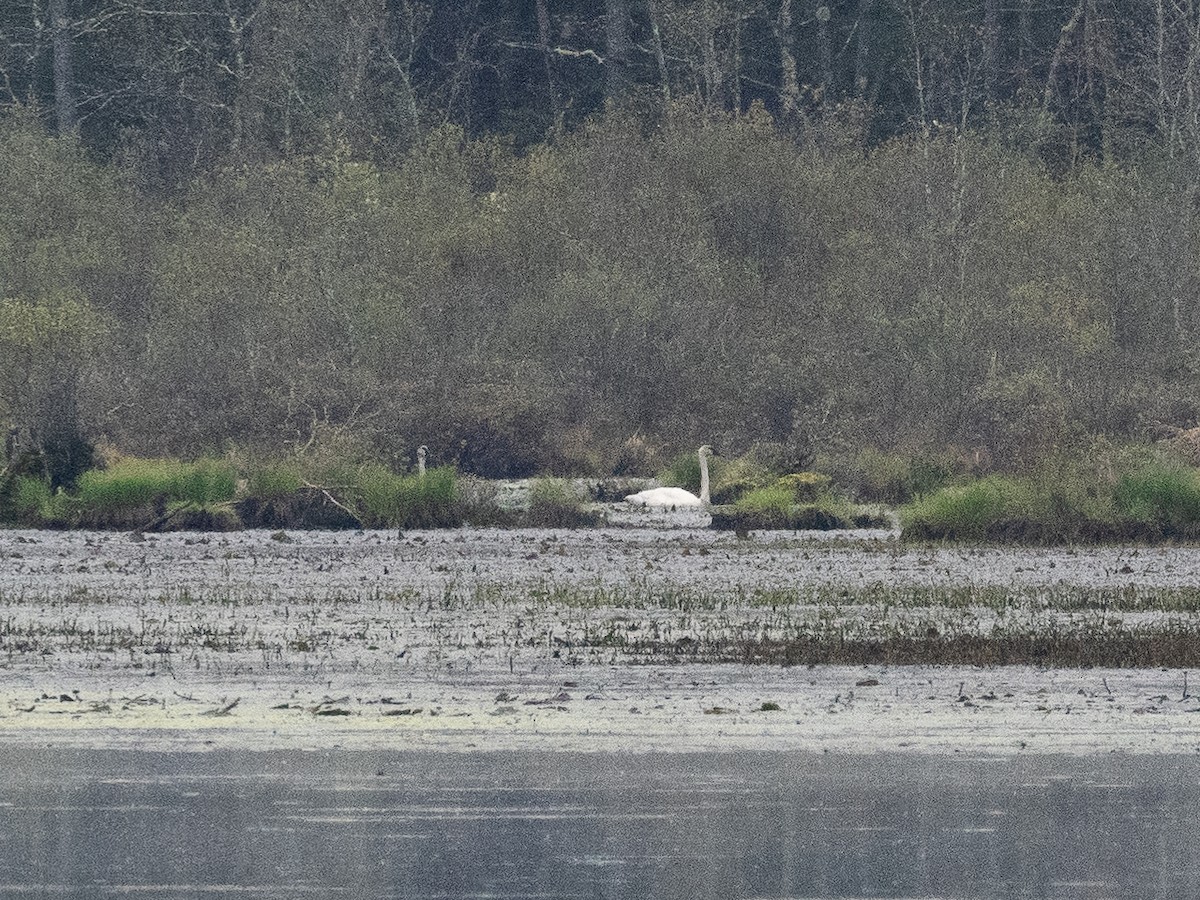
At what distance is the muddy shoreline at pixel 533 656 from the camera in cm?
1244

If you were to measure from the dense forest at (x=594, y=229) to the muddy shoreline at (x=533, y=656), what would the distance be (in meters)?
8.81

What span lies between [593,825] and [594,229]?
37968 millimetres

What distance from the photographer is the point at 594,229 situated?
156 feet

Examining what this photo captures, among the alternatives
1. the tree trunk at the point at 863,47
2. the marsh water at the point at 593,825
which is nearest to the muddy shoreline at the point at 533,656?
the marsh water at the point at 593,825

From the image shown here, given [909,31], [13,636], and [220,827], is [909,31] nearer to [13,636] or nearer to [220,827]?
[13,636]

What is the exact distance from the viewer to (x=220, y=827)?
32.5ft

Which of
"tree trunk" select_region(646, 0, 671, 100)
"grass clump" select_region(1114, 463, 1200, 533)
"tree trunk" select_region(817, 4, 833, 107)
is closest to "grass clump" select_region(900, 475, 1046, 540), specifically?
"grass clump" select_region(1114, 463, 1200, 533)

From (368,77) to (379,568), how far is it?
35.0 metres

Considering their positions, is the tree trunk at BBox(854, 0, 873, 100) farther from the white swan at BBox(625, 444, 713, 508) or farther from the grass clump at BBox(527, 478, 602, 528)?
the grass clump at BBox(527, 478, 602, 528)

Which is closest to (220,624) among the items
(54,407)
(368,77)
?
(54,407)

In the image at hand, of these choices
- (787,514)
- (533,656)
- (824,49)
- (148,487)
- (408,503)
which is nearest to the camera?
(533,656)

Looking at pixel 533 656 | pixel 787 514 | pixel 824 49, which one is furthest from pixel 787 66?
pixel 533 656

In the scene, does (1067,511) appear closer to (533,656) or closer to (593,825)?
(533,656)

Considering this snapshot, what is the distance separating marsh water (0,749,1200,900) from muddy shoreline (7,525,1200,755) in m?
Result: 0.59
